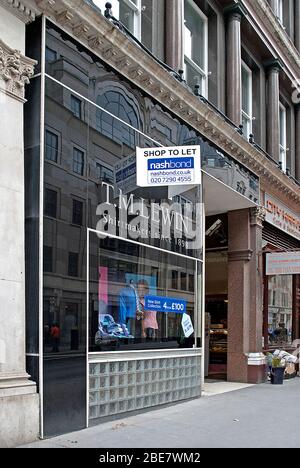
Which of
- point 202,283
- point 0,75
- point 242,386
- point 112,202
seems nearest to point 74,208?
point 112,202

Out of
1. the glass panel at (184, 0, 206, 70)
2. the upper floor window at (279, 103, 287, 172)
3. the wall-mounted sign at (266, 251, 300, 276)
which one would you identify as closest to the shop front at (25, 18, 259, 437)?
the glass panel at (184, 0, 206, 70)

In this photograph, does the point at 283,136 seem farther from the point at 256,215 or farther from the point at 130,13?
the point at 130,13

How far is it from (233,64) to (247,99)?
8.14ft

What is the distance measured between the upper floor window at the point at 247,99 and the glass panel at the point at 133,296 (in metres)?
6.94

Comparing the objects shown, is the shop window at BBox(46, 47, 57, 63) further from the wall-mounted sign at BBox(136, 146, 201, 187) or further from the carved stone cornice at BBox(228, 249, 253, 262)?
the carved stone cornice at BBox(228, 249, 253, 262)

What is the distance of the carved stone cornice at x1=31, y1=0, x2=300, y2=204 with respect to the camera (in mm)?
8539

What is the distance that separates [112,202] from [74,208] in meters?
1.09

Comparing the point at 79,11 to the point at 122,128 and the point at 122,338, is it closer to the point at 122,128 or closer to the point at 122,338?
the point at 122,128

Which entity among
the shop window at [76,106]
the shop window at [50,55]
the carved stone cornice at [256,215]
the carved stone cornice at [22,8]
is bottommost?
the carved stone cornice at [256,215]

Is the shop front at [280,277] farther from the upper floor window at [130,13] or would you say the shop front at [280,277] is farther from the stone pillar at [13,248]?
the stone pillar at [13,248]

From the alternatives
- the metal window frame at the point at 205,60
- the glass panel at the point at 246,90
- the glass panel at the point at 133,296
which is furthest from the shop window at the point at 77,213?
the glass panel at the point at 246,90

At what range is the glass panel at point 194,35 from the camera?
14.1 m

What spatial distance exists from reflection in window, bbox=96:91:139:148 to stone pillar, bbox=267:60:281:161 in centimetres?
913

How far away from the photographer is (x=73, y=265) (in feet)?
27.4
